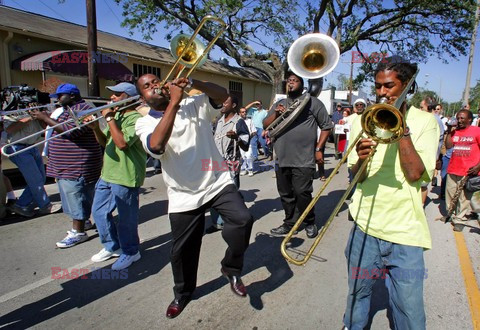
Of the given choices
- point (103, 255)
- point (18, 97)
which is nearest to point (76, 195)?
point (103, 255)

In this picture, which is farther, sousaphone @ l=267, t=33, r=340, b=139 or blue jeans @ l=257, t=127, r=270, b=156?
blue jeans @ l=257, t=127, r=270, b=156

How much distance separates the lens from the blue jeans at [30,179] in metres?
5.04

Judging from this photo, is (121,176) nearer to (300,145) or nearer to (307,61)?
(300,145)

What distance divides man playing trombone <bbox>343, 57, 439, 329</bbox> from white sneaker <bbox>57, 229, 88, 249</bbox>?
11.3ft

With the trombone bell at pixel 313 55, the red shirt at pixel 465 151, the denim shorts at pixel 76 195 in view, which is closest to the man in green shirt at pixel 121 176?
the denim shorts at pixel 76 195

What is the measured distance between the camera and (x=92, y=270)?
11.3ft

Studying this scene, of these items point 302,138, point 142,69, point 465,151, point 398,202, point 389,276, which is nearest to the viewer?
point 398,202

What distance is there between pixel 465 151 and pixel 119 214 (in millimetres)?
4944

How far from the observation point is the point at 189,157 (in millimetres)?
2496

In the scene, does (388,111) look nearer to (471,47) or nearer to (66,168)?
(66,168)

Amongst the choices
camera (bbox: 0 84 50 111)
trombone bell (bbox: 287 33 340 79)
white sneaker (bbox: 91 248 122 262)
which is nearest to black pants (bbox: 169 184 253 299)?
white sneaker (bbox: 91 248 122 262)

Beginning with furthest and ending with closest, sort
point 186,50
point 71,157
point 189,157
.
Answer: point 71,157
point 186,50
point 189,157

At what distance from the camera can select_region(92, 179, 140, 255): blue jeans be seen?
3375 millimetres

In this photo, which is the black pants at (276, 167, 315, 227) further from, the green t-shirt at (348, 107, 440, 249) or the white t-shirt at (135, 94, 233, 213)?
the green t-shirt at (348, 107, 440, 249)
